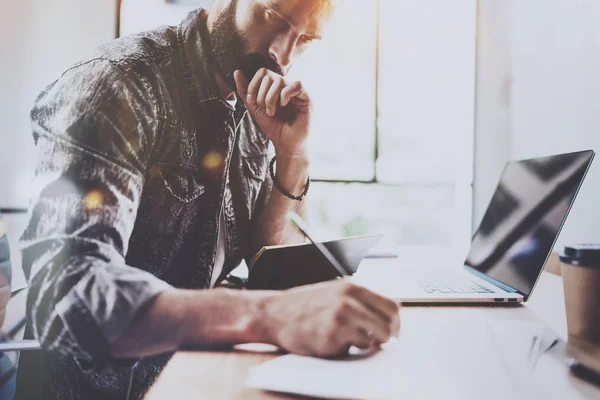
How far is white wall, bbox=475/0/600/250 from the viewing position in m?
0.96

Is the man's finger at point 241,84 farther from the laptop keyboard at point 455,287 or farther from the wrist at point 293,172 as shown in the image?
the laptop keyboard at point 455,287

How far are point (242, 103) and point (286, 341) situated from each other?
2.11 feet

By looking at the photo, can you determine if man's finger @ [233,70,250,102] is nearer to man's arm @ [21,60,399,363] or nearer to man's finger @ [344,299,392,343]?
man's arm @ [21,60,399,363]

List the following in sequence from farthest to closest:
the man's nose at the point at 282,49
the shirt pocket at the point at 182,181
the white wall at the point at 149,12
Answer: the white wall at the point at 149,12 → the man's nose at the point at 282,49 → the shirt pocket at the point at 182,181

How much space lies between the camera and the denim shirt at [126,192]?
1.50 feet

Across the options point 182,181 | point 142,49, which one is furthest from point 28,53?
point 182,181

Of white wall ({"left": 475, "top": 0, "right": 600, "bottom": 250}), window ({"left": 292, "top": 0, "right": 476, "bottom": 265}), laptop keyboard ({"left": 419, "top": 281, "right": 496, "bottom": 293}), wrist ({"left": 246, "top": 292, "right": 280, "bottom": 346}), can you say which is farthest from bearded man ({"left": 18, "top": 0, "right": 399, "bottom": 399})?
window ({"left": 292, "top": 0, "right": 476, "bottom": 265})

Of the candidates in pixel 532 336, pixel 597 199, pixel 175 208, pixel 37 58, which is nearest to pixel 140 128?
pixel 175 208

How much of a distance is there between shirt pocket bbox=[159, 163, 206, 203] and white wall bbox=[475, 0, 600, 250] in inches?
34.3

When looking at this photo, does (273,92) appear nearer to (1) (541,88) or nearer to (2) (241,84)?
(2) (241,84)

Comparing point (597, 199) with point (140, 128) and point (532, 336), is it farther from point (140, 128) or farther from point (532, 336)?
point (140, 128)

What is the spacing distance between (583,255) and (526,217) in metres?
0.30

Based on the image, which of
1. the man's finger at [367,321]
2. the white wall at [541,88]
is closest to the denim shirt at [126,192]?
the man's finger at [367,321]

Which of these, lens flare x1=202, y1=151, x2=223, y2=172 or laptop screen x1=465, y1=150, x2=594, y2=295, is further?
lens flare x1=202, y1=151, x2=223, y2=172
